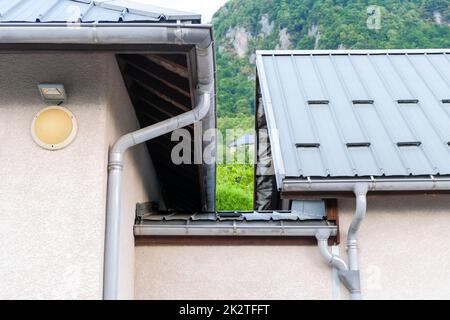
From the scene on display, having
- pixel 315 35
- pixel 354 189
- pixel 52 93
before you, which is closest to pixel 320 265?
pixel 354 189

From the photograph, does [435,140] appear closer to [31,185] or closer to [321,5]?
[31,185]

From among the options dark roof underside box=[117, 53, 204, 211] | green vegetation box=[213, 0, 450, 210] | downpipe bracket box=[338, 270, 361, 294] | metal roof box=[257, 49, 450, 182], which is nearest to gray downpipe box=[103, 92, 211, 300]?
dark roof underside box=[117, 53, 204, 211]

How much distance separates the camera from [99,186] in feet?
12.1

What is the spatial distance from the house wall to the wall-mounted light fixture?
0.07 meters

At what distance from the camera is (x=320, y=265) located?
190 inches

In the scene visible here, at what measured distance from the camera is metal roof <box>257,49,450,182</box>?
4.94 meters

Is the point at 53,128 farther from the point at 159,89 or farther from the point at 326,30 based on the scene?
the point at 326,30

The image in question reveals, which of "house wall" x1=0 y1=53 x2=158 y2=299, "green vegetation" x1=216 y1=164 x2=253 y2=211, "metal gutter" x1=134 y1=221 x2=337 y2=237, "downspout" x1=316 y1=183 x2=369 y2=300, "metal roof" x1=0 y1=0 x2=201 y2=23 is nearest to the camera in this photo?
"metal roof" x1=0 y1=0 x2=201 y2=23

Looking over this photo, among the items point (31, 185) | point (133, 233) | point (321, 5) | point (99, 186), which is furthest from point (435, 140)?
point (321, 5)

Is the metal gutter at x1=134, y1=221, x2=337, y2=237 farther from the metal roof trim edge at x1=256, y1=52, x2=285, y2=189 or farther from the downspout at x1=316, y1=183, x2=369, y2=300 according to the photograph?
the metal roof trim edge at x1=256, y1=52, x2=285, y2=189

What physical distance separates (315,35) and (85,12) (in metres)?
34.2

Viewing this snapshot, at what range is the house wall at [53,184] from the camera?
351 centimetres

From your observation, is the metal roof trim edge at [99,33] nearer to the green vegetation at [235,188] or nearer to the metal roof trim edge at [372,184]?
the metal roof trim edge at [372,184]

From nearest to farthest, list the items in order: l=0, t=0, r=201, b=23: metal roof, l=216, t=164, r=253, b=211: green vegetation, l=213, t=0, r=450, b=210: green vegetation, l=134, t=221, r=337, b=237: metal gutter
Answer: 1. l=0, t=0, r=201, b=23: metal roof
2. l=134, t=221, r=337, b=237: metal gutter
3. l=213, t=0, r=450, b=210: green vegetation
4. l=216, t=164, r=253, b=211: green vegetation
